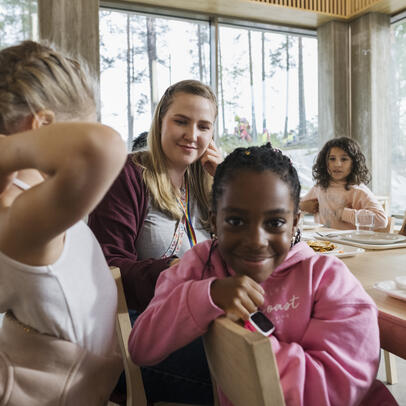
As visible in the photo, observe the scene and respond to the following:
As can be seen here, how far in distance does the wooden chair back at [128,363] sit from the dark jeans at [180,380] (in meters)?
0.11

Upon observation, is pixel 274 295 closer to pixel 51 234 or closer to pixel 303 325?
pixel 303 325

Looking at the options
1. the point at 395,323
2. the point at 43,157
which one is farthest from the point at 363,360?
the point at 43,157

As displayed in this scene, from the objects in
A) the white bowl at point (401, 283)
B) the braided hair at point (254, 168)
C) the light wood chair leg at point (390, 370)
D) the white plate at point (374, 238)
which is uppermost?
the braided hair at point (254, 168)

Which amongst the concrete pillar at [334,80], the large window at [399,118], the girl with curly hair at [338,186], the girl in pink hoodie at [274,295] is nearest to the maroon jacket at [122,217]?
the girl in pink hoodie at [274,295]

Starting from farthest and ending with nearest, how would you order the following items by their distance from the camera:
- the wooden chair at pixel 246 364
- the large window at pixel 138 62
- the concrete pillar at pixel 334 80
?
1. the concrete pillar at pixel 334 80
2. the large window at pixel 138 62
3. the wooden chair at pixel 246 364

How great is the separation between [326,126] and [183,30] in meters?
2.10

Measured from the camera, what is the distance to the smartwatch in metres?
0.79

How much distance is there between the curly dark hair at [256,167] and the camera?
91 centimetres

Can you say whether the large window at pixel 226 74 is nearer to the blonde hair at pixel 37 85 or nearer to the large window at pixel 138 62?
the large window at pixel 138 62

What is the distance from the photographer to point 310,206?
3221mm

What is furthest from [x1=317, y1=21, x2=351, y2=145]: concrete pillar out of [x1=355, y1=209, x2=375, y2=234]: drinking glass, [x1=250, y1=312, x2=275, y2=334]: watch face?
[x1=250, y1=312, x2=275, y2=334]: watch face

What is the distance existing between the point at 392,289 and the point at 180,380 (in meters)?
0.60

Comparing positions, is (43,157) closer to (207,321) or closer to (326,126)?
(207,321)

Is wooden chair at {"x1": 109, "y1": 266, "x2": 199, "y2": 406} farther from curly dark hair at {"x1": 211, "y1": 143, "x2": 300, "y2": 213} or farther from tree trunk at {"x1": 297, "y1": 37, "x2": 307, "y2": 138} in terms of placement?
tree trunk at {"x1": 297, "y1": 37, "x2": 307, "y2": 138}
